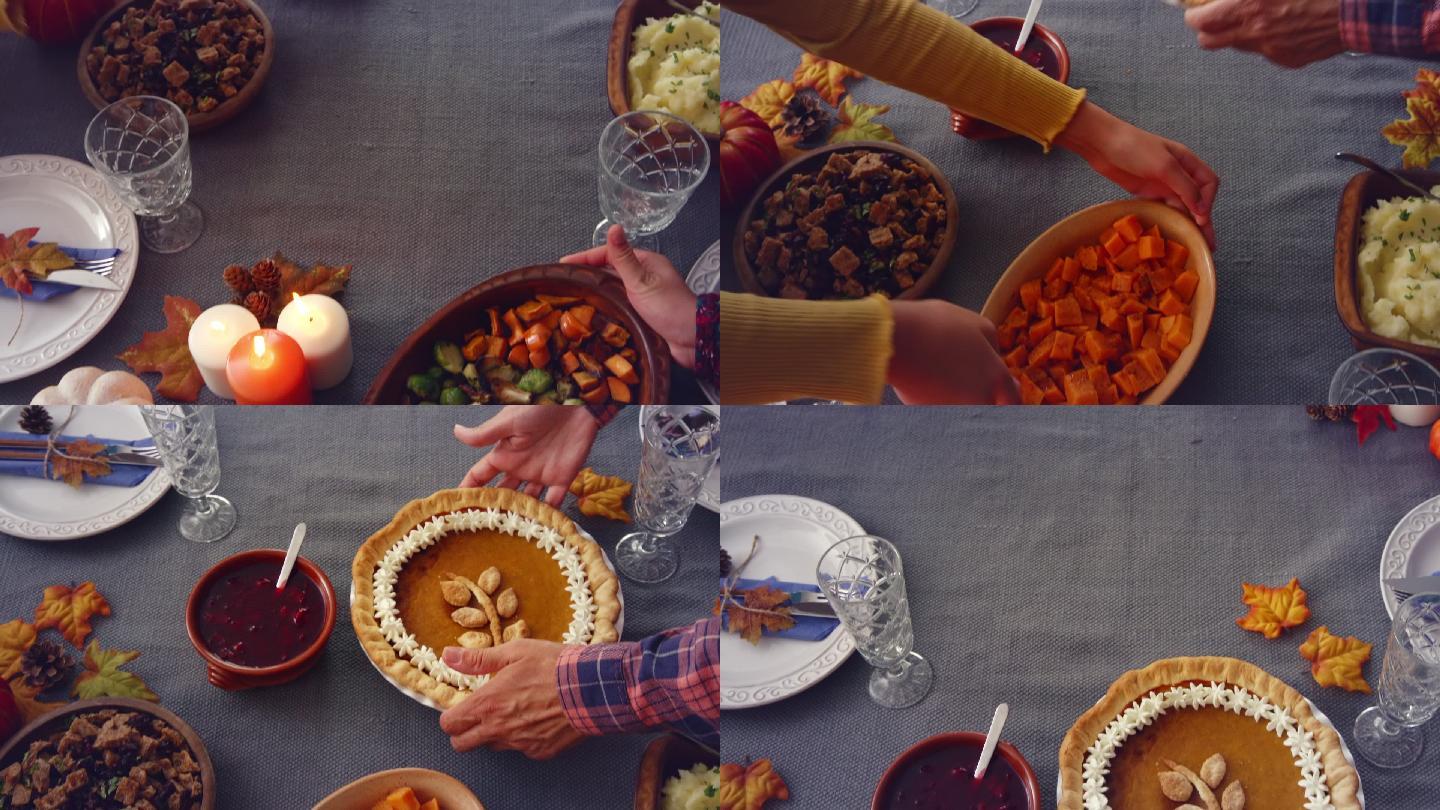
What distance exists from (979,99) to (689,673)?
1.98 feet

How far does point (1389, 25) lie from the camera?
1113 millimetres

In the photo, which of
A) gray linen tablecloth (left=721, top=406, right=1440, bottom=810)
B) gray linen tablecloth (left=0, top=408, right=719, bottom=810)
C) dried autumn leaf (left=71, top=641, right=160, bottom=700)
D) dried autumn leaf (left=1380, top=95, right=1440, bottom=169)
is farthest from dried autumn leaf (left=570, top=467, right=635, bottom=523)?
dried autumn leaf (left=1380, top=95, right=1440, bottom=169)

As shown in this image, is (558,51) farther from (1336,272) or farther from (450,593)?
(1336,272)

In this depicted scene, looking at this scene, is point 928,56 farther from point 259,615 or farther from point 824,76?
point 259,615

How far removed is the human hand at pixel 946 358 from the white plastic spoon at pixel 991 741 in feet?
0.99

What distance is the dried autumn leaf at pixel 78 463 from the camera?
122cm

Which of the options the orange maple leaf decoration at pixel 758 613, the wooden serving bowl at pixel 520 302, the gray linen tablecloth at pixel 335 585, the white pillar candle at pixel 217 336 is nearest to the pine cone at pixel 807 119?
the wooden serving bowl at pixel 520 302

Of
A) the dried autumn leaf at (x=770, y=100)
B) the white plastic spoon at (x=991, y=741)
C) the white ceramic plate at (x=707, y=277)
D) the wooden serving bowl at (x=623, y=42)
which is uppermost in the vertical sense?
the dried autumn leaf at (x=770, y=100)

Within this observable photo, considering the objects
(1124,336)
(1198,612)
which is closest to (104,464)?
(1124,336)

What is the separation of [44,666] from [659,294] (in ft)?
2.28

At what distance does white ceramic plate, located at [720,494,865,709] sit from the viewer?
1.16 meters

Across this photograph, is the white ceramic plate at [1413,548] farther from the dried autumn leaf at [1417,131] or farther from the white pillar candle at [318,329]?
the white pillar candle at [318,329]

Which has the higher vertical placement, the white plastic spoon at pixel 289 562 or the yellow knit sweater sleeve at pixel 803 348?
the yellow knit sweater sleeve at pixel 803 348

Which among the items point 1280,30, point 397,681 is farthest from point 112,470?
point 1280,30
